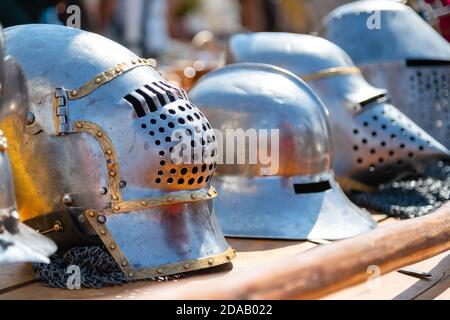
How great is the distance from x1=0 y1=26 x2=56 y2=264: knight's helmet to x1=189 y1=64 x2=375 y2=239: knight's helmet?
4.23 feet

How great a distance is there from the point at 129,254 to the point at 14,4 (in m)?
4.22

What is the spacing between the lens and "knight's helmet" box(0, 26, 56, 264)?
2.26m

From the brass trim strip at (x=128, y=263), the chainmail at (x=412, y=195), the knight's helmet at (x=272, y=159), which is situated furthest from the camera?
the chainmail at (x=412, y=195)

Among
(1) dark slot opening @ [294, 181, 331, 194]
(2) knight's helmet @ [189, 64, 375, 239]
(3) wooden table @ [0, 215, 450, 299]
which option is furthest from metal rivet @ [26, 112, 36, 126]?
(1) dark slot opening @ [294, 181, 331, 194]

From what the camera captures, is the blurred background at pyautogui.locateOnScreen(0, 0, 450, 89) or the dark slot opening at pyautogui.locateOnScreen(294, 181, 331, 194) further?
the blurred background at pyautogui.locateOnScreen(0, 0, 450, 89)

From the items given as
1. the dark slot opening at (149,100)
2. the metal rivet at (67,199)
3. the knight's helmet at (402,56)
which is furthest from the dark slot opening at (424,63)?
the metal rivet at (67,199)

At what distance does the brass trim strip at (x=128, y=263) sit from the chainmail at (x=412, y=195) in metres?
1.43

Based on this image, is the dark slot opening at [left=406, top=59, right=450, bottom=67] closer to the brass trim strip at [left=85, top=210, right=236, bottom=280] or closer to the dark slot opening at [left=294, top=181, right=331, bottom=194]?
the dark slot opening at [left=294, top=181, right=331, bottom=194]

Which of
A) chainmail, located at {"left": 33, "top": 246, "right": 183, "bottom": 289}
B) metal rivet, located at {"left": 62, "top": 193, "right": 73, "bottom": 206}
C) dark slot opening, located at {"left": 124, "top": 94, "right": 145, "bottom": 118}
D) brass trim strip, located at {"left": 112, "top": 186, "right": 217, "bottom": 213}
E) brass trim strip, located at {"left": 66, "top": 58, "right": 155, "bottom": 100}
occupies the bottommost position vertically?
chainmail, located at {"left": 33, "top": 246, "right": 183, "bottom": 289}

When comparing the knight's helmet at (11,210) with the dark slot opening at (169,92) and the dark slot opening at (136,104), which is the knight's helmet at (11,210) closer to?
the dark slot opening at (136,104)

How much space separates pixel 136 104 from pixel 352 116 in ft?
5.62

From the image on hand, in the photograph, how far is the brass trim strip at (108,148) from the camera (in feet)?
9.09

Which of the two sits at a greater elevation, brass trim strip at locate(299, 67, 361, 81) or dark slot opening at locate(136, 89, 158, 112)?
dark slot opening at locate(136, 89, 158, 112)

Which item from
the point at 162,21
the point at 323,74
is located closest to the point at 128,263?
the point at 323,74
